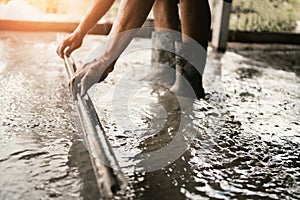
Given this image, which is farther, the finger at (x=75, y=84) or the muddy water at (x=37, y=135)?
the finger at (x=75, y=84)

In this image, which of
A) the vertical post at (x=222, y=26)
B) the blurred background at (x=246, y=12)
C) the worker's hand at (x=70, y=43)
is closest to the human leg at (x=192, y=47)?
the worker's hand at (x=70, y=43)

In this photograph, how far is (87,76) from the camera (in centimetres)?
163

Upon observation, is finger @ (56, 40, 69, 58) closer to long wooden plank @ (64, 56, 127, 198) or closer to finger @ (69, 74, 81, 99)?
finger @ (69, 74, 81, 99)

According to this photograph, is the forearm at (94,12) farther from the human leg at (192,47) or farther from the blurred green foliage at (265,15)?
the blurred green foliage at (265,15)

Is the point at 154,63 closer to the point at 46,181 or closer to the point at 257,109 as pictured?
the point at 257,109

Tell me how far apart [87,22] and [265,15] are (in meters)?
3.34

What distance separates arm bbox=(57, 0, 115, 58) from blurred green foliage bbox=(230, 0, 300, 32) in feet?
9.58

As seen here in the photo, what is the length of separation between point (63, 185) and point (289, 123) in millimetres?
1167

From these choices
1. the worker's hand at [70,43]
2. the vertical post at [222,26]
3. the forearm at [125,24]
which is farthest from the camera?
the vertical post at [222,26]

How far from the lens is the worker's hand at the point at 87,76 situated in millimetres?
1639

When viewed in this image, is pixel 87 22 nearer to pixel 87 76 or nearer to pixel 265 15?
pixel 87 76

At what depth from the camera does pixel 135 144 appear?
1.55 meters

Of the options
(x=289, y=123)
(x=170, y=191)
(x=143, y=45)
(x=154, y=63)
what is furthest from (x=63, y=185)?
(x=143, y=45)

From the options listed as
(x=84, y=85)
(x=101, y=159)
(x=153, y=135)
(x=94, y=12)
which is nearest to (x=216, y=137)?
(x=153, y=135)
